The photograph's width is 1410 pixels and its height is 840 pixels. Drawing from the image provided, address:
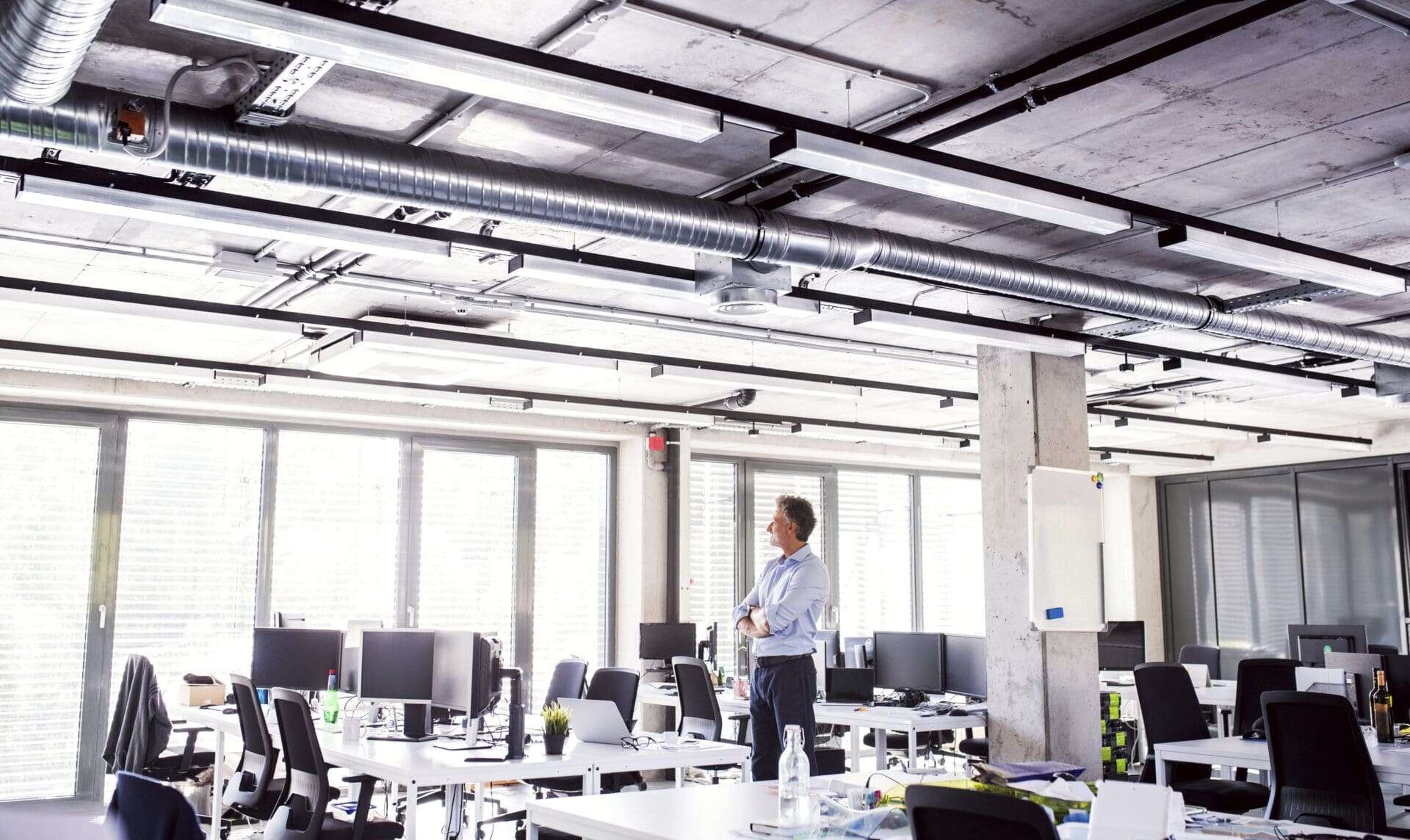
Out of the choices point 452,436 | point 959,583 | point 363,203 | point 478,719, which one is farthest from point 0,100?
point 959,583

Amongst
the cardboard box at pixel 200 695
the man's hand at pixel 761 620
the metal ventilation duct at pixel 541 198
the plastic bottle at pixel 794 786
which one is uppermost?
the metal ventilation duct at pixel 541 198

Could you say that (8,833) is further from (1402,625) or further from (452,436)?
(1402,625)

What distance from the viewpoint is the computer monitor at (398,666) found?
19.9 ft

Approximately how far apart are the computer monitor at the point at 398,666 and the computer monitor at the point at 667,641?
419cm

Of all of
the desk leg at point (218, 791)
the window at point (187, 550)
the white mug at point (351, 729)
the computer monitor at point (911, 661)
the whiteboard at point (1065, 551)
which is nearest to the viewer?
the white mug at point (351, 729)

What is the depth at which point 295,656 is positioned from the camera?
23.5ft

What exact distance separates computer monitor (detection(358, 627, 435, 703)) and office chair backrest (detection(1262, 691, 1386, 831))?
3.87 m

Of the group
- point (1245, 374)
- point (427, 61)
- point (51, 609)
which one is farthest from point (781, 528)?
point (51, 609)

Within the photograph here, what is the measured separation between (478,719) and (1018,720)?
3.62m

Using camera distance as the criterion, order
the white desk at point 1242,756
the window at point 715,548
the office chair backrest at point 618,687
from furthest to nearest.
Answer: the window at point 715,548, the office chair backrest at point 618,687, the white desk at point 1242,756

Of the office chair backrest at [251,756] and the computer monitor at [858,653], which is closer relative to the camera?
the office chair backrest at [251,756]

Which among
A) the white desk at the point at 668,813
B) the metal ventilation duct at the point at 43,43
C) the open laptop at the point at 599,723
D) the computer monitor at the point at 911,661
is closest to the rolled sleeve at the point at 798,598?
the open laptop at the point at 599,723

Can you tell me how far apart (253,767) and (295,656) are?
1325 millimetres

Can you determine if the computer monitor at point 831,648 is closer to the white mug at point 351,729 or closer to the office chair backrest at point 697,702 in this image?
the office chair backrest at point 697,702
